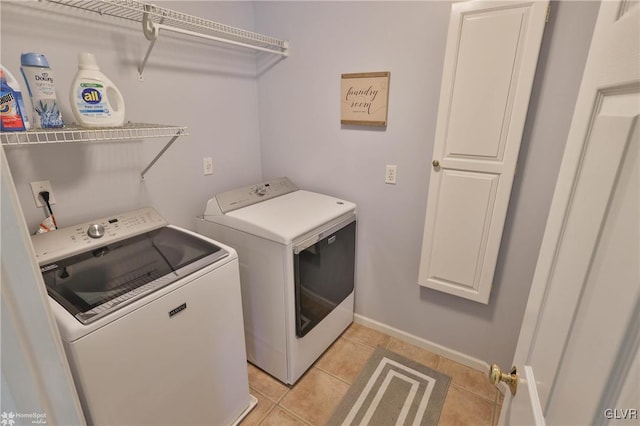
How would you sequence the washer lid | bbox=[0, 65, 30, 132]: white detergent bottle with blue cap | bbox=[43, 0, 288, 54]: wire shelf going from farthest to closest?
the washer lid, bbox=[43, 0, 288, 54]: wire shelf, bbox=[0, 65, 30, 132]: white detergent bottle with blue cap

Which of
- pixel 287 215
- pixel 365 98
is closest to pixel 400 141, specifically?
pixel 365 98

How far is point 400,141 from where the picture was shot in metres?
1.81

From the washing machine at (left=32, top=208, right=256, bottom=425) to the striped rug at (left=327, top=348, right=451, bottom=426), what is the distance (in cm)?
Answer: 59

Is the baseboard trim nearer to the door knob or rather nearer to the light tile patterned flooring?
the light tile patterned flooring

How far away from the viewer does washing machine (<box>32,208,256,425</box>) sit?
3.21ft

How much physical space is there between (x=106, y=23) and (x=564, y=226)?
1.88 meters

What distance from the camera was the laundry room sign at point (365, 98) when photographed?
5.82 feet

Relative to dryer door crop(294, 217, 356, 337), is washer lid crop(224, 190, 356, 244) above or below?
above

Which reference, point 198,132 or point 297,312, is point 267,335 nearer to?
point 297,312

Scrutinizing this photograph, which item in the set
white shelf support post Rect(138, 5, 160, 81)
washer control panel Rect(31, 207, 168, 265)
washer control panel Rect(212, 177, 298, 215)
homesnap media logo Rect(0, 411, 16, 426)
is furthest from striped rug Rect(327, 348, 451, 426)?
white shelf support post Rect(138, 5, 160, 81)

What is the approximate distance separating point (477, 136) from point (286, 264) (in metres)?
1.11

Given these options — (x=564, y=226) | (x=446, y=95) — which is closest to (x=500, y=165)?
(x=446, y=95)

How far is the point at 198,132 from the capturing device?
74.6 inches

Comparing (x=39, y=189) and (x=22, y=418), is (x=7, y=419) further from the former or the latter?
(x=39, y=189)
